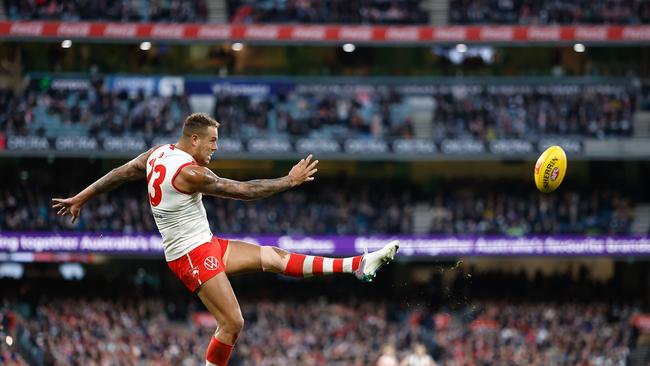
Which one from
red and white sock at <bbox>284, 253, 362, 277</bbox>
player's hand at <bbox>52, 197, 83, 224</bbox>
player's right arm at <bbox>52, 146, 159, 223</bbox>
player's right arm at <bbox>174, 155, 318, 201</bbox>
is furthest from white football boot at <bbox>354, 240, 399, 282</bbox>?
player's hand at <bbox>52, 197, 83, 224</bbox>

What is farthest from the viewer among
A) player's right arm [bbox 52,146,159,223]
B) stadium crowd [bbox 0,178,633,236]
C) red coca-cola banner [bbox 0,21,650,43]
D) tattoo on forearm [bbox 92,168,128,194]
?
red coca-cola banner [bbox 0,21,650,43]

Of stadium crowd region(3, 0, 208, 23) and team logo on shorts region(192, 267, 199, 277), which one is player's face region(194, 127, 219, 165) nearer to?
team logo on shorts region(192, 267, 199, 277)

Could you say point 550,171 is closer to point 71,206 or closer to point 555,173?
point 555,173

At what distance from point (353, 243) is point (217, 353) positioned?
20.7 m

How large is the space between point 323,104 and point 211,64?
4302 mm

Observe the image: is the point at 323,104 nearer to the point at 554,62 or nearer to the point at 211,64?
the point at 211,64

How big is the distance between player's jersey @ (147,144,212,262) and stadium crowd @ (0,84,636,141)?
22.6 m

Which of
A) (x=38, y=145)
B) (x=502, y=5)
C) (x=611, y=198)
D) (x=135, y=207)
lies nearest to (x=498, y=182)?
(x=611, y=198)

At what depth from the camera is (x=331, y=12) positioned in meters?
34.7

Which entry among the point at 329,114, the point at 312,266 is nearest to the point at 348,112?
the point at 329,114

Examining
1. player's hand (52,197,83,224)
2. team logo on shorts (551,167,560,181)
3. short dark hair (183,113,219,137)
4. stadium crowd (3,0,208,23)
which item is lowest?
stadium crowd (3,0,208,23)

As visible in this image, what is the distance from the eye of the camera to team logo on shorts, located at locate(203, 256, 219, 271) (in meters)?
9.88

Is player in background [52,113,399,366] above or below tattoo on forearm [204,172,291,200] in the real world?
below

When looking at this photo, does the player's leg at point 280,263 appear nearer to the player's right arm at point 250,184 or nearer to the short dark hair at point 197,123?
the player's right arm at point 250,184
